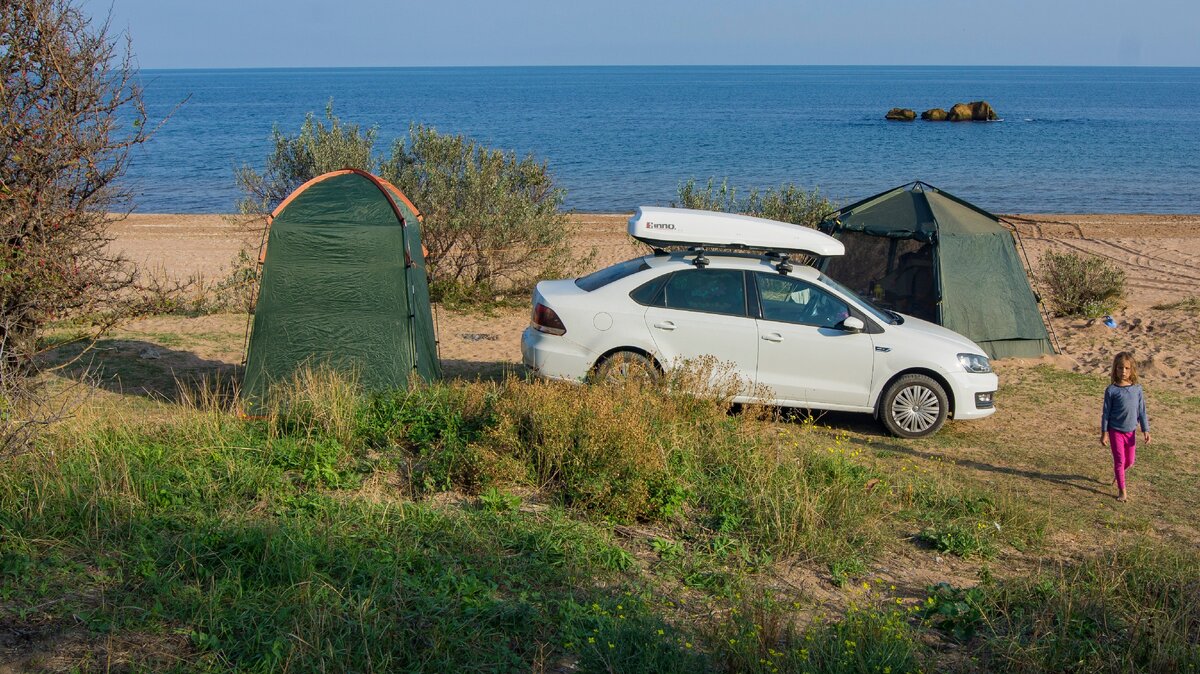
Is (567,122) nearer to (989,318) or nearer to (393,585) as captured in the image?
(989,318)

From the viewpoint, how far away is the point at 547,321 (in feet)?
30.4

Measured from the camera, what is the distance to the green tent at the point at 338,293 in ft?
29.9

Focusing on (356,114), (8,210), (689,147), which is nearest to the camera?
(8,210)

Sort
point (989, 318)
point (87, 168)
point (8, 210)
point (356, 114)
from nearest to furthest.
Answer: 1. point (8, 210)
2. point (87, 168)
3. point (989, 318)
4. point (356, 114)

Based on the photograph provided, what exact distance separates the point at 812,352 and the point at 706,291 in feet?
3.74

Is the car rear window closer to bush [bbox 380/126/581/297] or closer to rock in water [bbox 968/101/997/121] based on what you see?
bush [bbox 380/126/581/297]

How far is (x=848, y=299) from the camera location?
9383 mm

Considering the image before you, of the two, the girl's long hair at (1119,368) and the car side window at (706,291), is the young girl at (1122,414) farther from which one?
the car side window at (706,291)

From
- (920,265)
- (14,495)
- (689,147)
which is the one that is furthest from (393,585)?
(689,147)

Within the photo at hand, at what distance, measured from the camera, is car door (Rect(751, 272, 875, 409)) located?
30.2ft

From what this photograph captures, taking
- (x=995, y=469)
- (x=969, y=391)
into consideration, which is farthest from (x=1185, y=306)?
(x=995, y=469)

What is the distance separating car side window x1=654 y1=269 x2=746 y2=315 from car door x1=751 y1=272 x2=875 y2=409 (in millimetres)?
190

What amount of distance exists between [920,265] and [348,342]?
7.20 m

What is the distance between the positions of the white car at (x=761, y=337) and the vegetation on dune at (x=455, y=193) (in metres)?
5.36
